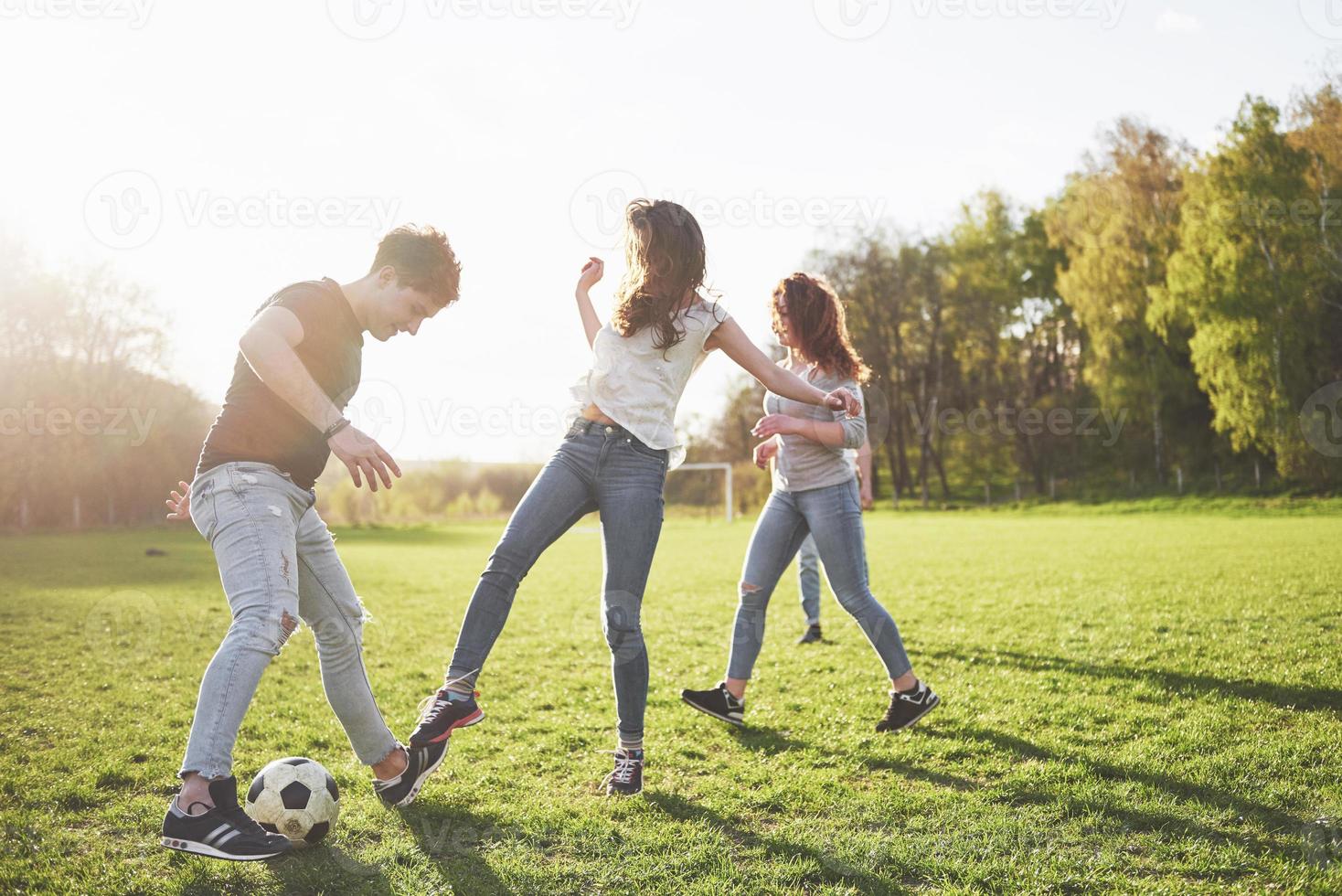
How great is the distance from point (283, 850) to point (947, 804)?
2.43 m

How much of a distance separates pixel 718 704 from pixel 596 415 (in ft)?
6.35

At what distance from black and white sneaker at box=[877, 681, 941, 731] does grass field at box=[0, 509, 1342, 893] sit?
3.9 inches

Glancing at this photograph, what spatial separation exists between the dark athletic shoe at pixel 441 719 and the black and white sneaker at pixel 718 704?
1.57m

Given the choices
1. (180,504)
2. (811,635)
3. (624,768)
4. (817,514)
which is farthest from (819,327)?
(811,635)

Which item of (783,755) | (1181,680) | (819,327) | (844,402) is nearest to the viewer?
(844,402)

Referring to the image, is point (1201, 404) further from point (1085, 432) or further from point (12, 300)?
point (12, 300)

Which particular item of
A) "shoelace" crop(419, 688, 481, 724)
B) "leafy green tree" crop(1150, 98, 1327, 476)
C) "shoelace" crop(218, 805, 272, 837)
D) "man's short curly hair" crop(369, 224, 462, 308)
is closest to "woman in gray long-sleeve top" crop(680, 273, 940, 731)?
"shoelace" crop(419, 688, 481, 724)

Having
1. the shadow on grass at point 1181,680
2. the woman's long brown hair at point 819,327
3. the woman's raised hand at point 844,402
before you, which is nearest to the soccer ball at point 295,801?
the woman's raised hand at point 844,402

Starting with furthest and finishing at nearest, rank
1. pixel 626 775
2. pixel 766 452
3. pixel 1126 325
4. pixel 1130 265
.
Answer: pixel 1126 325 < pixel 1130 265 < pixel 766 452 < pixel 626 775

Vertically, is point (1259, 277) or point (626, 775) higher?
point (1259, 277)

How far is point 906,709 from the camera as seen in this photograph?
4.58 metres

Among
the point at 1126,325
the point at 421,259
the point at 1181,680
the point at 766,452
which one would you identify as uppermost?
the point at 1126,325

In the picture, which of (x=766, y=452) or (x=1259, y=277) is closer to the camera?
(x=766, y=452)

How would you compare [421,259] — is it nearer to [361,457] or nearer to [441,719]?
[361,457]
